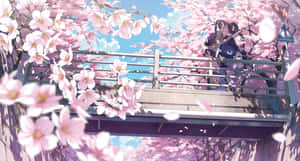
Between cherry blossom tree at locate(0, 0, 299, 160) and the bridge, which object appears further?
the bridge

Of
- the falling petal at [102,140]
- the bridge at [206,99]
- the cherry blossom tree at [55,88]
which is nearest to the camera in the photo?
the cherry blossom tree at [55,88]

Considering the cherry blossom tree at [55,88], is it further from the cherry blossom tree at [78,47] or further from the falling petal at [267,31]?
the falling petal at [267,31]

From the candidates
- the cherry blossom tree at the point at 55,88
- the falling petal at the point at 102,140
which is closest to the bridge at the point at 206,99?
the cherry blossom tree at the point at 55,88

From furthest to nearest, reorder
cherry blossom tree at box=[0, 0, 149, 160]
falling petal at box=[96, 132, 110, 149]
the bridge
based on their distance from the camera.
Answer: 1. the bridge
2. falling petal at box=[96, 132, 110, 149]
3. cherry blossom tree at box=[0, 0, 149, 160]

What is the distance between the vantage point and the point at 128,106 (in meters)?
3.83

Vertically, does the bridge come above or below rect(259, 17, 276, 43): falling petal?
below

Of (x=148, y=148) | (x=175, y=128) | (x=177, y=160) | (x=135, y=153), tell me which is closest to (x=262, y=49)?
(x=175, y=128)

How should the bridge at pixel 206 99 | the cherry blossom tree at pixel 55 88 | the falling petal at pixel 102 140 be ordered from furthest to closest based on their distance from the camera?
the bridge at pixel 206 99 < the falling petal at pixel 102 140 < the cherry blossom tree at pixel 55 88

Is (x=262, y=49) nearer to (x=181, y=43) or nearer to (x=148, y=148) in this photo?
(x=181, y=43)

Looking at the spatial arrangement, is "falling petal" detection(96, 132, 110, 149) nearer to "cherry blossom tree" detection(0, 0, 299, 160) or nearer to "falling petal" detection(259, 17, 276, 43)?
"cherry blossom tree" detection(0, 0, 299, 160)

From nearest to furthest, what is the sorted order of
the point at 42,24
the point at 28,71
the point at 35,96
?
the point at 35,96
the point at 42,24
the point at 28,71

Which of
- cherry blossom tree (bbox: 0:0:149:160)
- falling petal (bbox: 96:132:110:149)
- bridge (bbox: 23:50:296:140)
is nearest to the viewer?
cherry blossom tree (bbox: 0:0:149:160)

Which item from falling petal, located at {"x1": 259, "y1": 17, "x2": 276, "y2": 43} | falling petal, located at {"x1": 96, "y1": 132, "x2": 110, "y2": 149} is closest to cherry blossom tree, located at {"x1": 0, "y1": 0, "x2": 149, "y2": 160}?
falling petal, located at {"x1": 96, "y1": 132, "x2": 110, "y2": 149}

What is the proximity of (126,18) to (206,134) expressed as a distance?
4559 millimetres
